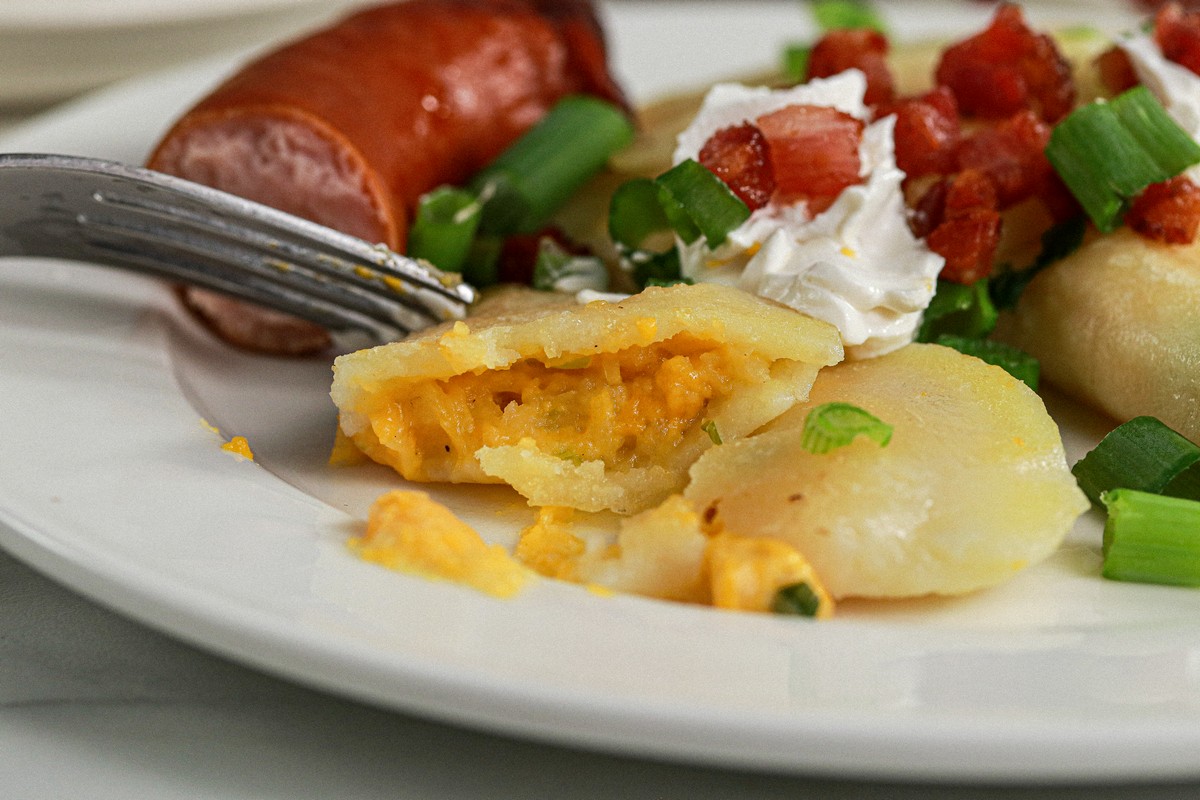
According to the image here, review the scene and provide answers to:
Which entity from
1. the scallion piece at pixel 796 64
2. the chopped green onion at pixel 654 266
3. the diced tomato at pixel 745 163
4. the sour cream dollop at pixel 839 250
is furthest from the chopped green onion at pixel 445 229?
the scallion piece at pixel 796 64

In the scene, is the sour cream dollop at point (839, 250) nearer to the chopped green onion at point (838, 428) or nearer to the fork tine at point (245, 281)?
the chopped green onion at point (838, 428)

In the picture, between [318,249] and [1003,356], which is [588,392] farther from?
[1003,356]

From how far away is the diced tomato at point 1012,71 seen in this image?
3.31 meters

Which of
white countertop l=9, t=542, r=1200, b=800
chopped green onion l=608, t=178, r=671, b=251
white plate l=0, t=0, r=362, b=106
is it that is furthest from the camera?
white plate l=0, t=0, r=362, b=106

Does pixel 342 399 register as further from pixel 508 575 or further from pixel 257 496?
pixel 508 575

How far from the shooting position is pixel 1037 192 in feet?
10.2

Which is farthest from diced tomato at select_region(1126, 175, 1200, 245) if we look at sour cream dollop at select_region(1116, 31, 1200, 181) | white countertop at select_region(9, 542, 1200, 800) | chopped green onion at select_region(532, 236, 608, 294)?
white countertop at select_region(9, 542, 1200, 800)

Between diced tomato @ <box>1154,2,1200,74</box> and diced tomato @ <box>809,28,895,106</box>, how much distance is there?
0.69 metres

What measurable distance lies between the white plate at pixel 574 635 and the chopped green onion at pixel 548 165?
1157 millimetres

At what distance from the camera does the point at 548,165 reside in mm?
3762

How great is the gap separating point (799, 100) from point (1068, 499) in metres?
1.28

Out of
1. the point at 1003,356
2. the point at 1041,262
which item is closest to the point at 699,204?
the point at 1003,356

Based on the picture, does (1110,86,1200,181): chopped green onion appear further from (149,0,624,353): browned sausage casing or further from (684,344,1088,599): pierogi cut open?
(149,0,624,353): browned sausage casing

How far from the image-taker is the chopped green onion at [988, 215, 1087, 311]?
3.12 m
